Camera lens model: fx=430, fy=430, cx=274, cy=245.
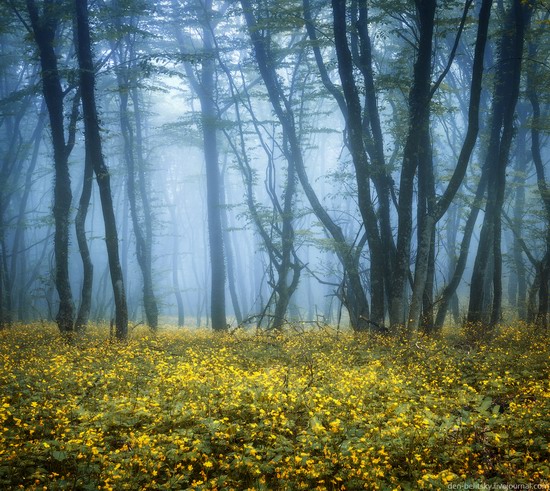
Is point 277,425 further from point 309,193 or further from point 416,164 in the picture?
point 309,193

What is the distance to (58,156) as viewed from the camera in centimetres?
1320

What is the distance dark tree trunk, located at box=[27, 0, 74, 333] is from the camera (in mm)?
12742

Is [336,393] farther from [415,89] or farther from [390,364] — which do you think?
[415,89]

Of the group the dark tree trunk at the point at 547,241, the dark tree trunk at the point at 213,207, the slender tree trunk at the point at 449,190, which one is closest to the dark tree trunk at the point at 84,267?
the dark tree trunk at the point at 213,207

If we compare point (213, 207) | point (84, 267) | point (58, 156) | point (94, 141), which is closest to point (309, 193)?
point (213, 207)

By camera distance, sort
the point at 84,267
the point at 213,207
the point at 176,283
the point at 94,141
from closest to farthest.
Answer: the point at 94,141
the point at 84,267
the point at 213,207
the point at 176,283

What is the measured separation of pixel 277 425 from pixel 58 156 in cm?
1141

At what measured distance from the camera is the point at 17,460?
4.55 m

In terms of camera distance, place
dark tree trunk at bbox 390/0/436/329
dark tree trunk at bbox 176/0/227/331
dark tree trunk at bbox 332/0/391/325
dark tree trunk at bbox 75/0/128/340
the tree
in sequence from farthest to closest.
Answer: dark tree trunk at bbox 176/0/227/331 < the tree < dark tree trunk at bbox 75/0/128/340 < dark tree trunk at bbox 332/0/391/325 < dark tree trunk at bbox 390/0/436/329

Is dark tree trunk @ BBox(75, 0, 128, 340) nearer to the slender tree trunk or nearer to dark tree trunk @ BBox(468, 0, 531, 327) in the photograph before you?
the slender tree trunk

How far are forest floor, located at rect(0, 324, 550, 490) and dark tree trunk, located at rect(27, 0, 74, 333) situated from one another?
4495mm

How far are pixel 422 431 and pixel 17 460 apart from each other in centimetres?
449

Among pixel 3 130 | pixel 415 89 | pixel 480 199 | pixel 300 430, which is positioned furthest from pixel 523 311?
pixel 3 130

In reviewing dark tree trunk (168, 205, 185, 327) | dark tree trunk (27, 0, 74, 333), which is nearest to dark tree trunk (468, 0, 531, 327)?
dark tree trunk (27, 0, 74, 333)
